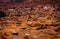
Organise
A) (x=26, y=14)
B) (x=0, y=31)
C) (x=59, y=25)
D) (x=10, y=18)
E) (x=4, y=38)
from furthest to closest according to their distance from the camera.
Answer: (x=26, y=14), (x=10, y=18), (x=59, y=25), (x=0, y=31), (x=4, y=38)

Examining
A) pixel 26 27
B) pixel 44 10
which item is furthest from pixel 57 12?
pixel 26 27

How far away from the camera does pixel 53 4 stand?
7926 mm

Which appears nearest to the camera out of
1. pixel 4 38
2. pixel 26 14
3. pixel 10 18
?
pixel 4 38

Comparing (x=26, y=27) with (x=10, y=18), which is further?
(x=10, y=18)

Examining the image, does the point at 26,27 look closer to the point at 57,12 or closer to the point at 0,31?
the point at 0,31

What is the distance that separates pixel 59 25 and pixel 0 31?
1776 millimetres

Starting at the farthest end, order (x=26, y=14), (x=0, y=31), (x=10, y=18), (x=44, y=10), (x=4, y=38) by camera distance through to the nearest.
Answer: (x=44, y=10) → (x=26, y=14) → (x=10, y=18) → (x=0, y=31) → (x=4, y=38)

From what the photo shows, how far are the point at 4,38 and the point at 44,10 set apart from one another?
10.6 ft

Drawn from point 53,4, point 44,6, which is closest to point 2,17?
point 44,6

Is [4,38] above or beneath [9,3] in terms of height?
beneath

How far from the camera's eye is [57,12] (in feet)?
21.7

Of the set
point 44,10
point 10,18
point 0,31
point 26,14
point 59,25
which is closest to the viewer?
point 0,31

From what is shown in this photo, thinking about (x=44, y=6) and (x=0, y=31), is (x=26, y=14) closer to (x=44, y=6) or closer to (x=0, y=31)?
(x=44, y=6)

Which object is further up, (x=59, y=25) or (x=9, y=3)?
(x=9, y=3)
